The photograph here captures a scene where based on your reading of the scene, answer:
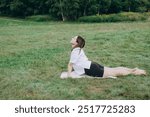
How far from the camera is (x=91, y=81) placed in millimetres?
9367

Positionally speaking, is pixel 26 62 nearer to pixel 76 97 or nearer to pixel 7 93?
pixel 7 93

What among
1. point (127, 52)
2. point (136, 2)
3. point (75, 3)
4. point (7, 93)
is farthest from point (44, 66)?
point (136, 2)

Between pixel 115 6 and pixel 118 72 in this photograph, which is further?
pixel 115 6

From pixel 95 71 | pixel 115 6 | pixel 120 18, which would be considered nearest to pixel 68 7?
pixel 115 6

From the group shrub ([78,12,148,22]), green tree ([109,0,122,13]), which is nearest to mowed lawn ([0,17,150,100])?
shrub ([78,12,148,22])

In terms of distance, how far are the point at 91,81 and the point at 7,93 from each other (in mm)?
2119

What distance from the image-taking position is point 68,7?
44906 mm

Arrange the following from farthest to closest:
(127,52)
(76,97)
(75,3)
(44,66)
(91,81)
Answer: (75,3) → (127,52) → (44,66) → (91,81) → (76,97)

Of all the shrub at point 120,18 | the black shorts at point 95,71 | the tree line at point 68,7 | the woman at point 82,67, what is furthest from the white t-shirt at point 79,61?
the tree line at point 68,7

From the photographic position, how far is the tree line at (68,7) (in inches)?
1778

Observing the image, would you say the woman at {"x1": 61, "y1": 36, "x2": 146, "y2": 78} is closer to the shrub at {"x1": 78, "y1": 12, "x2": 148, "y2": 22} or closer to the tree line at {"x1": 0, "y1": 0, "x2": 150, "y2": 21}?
the shrub at {"x1": 78, "y1": 12, "x2": 148, "y2": 22}

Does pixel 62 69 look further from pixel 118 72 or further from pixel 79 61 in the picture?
pixel 118 72

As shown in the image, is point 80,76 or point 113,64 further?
point 113,64

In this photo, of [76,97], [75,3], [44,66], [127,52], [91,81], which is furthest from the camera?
[75,3]
